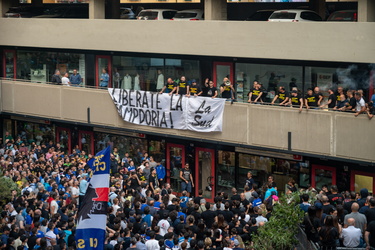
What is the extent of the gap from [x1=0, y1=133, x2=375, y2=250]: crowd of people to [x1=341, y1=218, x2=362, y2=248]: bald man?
0.07ft

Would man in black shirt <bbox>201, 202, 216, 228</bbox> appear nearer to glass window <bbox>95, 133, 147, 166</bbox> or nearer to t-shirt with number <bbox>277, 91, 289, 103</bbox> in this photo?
t-shirt with number <bbox>277, 91, 289, 103</bbox>

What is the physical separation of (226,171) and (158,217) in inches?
376

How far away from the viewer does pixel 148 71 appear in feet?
101

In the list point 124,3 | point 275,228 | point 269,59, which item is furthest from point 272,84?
point 124,3

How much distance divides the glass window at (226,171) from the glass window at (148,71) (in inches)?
133

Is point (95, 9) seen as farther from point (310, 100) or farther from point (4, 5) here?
point (310, 100)

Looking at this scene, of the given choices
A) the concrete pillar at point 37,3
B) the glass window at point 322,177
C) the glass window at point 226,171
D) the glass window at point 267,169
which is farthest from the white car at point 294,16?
the concrete pillar at point 37,3

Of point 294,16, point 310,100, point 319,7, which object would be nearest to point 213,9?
point 294,16

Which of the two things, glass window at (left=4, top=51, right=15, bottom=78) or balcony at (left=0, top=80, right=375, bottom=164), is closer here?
balcony at (left=0, top=80, right=375, bottom=164)

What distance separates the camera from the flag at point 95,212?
14570mm

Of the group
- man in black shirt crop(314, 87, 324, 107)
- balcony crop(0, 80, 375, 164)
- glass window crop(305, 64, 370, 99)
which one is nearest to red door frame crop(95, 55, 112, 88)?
balcony crop(0, 80, 375, 164)

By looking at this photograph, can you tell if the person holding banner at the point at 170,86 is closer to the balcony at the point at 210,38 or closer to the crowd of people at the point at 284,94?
the crowd of people at the point at 284,94

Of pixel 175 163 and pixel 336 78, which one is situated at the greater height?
pixel 336 78

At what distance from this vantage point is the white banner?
2688 cm
